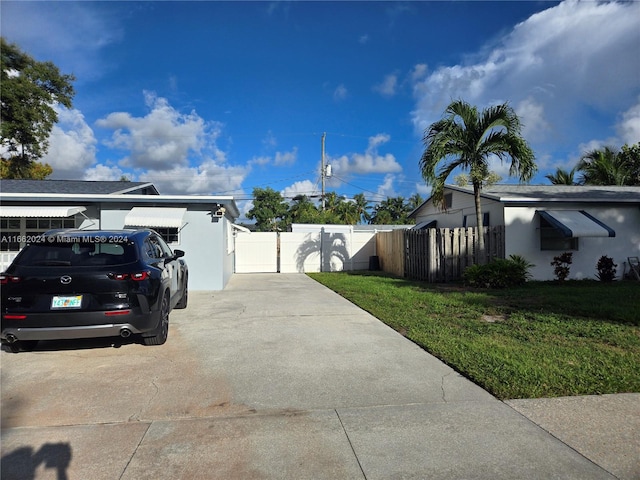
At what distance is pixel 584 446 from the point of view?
9.82ft

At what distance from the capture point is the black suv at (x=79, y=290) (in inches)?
191

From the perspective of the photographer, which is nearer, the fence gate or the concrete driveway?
the concrete driveway

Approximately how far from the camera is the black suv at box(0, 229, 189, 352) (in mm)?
4852

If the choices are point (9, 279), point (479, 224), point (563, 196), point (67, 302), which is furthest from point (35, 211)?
point (563, 196)

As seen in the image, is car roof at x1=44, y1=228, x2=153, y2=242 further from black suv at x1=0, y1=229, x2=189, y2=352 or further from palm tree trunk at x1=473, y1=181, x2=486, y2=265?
palm tree trunk at x1=473, y1=181, x2=486, y2=265

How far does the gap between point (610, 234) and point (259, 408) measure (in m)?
12.7

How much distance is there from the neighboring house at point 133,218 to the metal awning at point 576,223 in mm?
9944

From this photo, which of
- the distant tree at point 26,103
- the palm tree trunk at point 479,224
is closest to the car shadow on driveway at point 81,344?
the palm tree trunk at point 479,224

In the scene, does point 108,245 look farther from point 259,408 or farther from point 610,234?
point 610,234

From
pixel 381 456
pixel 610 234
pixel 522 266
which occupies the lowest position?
pixel 381 456

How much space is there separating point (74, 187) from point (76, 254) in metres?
9.06

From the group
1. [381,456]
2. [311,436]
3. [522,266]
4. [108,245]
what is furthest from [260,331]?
[522,266]

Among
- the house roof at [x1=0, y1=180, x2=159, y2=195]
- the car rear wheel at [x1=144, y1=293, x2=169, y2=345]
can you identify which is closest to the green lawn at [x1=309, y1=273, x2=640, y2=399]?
the car rear wheel at [x1=144, y1=293, x2=169, y2=345]

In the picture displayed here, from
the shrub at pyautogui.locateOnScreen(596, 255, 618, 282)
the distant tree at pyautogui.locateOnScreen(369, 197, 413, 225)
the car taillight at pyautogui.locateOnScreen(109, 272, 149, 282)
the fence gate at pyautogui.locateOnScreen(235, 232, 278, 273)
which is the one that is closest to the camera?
the car taillight at pyautogui.locateOnScreen(109, 272, 149, 282)
